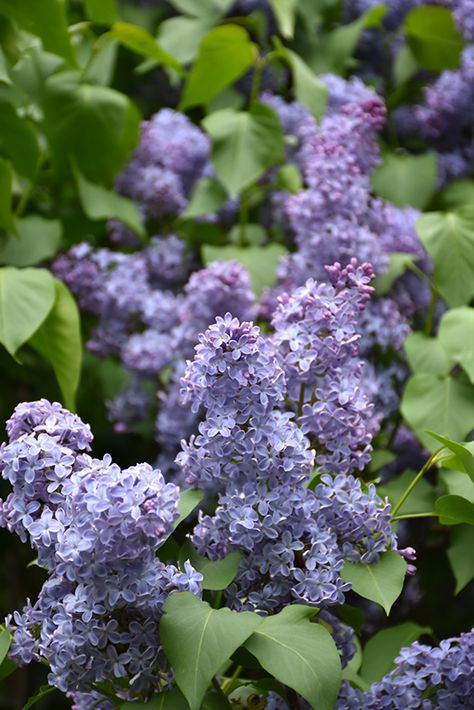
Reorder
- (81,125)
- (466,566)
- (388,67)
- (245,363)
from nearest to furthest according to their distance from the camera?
(245,363) → (466,566) → (81,125) → (388,67)

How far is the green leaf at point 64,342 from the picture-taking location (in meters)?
1.72

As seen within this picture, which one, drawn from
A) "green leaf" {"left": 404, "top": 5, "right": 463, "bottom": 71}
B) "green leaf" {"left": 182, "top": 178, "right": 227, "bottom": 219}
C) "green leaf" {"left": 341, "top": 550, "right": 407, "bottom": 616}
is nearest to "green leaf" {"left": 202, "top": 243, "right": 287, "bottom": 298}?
"green leaf" {"left": 182, "top": 178, "right": 227, "bottom": 219}

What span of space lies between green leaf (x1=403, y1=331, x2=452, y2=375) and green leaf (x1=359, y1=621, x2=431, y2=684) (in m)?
0.41

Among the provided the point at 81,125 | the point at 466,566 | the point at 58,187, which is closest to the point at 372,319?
the point at 466,566

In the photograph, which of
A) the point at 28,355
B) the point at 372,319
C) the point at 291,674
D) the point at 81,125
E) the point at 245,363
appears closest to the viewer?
the point at 291,674

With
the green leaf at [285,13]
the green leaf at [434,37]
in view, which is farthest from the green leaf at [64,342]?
the green leaf at [434,37]

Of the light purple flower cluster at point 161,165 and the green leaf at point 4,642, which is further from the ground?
the green leaf at point 4,642

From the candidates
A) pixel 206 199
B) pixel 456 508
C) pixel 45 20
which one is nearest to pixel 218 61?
pixel 206 199

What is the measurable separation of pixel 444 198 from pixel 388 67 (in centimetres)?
46

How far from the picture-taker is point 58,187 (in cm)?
232

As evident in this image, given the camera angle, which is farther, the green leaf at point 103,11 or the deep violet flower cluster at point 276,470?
the green leaf at point 103,11

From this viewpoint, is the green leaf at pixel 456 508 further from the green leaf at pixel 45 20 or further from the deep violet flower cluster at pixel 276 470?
the green leaf at pixel 45 20

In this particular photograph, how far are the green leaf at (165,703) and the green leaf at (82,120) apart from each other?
121 centimetres

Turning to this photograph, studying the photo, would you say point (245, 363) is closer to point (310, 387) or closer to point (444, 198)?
point (310, 387)
